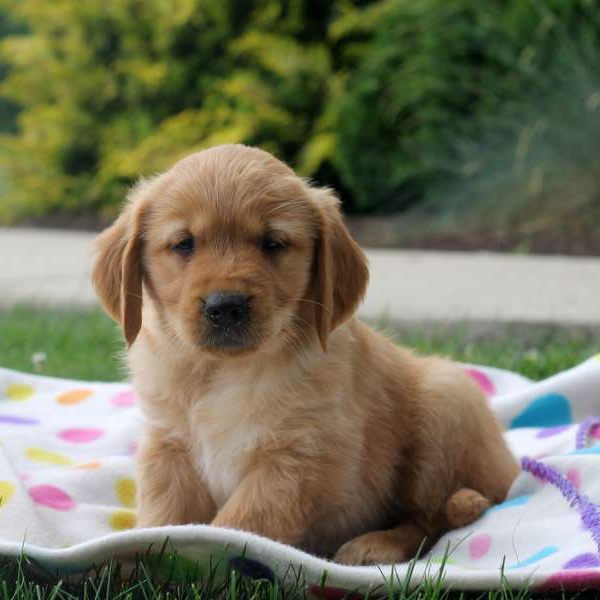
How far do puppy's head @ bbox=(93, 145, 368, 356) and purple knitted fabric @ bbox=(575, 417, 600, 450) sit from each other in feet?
3.68

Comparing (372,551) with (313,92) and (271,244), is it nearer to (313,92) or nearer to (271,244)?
(271,244)

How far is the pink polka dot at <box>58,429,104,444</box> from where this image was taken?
4082 millimetres

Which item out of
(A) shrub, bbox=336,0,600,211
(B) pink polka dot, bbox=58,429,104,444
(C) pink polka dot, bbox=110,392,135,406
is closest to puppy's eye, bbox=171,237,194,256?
(B) pink polka dot, bbox=58,429,104,444

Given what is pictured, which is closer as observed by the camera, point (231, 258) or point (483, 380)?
point (231, 258)

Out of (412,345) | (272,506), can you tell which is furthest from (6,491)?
(412,345)

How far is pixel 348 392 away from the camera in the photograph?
299 centimetres

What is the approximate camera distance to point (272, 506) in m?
2.77

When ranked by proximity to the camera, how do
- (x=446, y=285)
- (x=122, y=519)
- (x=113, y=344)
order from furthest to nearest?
(x=446, y=285)
(x=113, y=344)
(x=122, y=519)

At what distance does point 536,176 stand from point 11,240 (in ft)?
14.4

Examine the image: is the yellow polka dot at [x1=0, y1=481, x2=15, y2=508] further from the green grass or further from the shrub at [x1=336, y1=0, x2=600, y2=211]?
the shrub at [x1=336, y1=0, x2=600, y2=211]

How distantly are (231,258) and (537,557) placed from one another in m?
1.09

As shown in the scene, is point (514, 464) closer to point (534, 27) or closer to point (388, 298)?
point (388, 298)

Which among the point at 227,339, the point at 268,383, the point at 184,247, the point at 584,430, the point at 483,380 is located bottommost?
the point at 483,380

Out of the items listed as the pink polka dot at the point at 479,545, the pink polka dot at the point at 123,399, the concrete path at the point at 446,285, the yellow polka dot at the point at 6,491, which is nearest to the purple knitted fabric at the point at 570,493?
the pink polka dot at the point at 479,545
